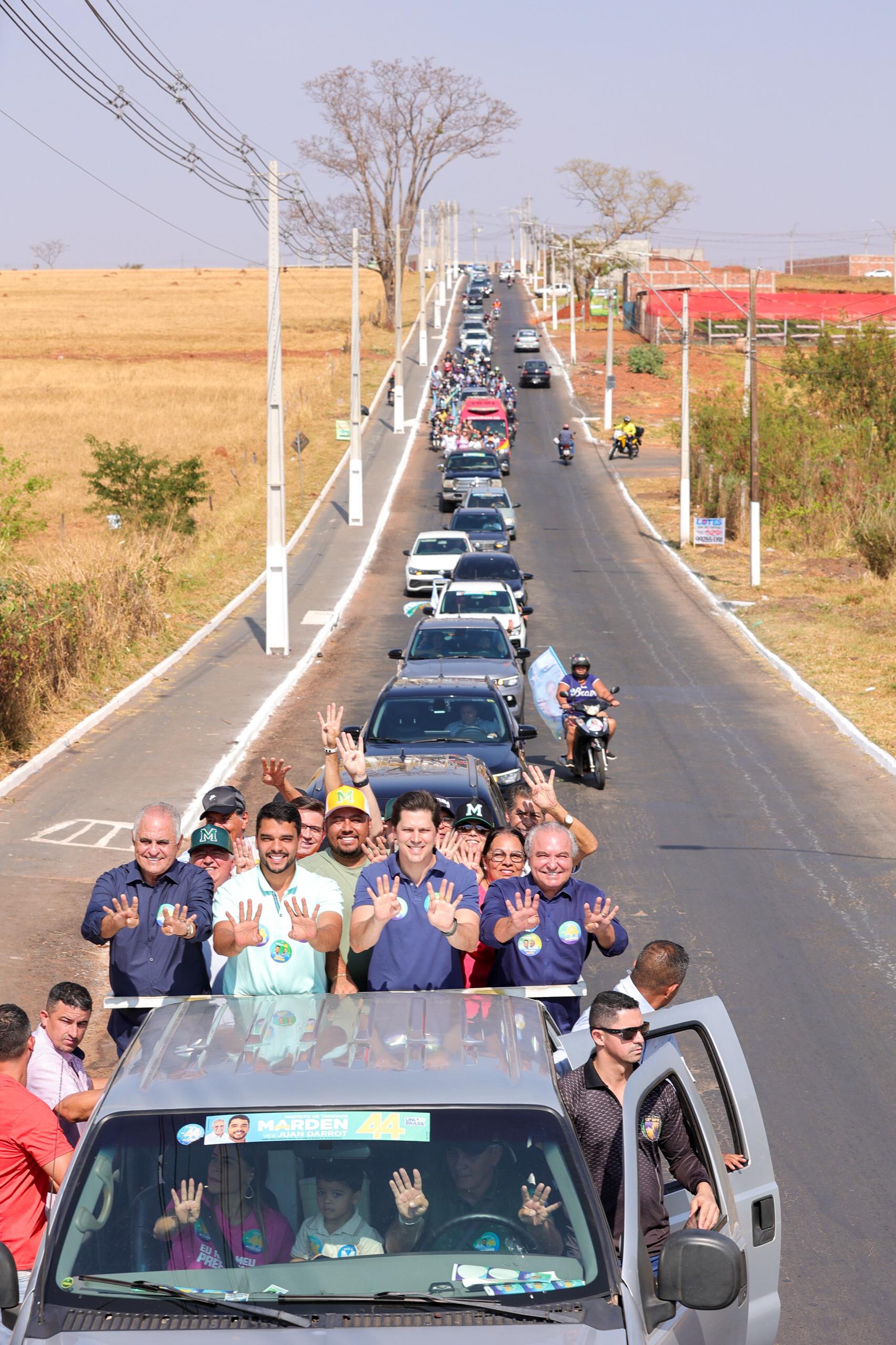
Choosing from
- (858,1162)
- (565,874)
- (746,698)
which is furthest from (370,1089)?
(746,698)

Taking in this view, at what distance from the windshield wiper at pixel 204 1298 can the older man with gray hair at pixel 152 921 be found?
9.16 ft

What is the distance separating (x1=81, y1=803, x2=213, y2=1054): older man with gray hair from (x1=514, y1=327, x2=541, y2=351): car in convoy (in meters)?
87.5

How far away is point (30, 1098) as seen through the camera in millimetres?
5289

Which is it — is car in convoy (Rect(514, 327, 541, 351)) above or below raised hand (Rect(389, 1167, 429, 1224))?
above

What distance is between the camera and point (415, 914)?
6.52 m

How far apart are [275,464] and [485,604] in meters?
4.31

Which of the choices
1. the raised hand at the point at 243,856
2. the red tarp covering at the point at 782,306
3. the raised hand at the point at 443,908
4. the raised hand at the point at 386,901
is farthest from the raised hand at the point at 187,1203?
the red tarp covering at the point at 782,306

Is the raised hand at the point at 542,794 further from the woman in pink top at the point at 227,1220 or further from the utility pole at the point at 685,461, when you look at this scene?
the utility pole at the point at 685,461

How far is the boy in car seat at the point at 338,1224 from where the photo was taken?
4004 millimetres

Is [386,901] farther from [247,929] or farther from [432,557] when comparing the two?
[432,557]

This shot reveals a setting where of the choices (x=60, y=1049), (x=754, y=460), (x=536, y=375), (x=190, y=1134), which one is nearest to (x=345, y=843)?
(x=60, y=1049)

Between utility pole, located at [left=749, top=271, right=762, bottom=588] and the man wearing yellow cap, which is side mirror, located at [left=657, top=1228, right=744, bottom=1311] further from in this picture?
utility pole, located at [left=749, top=271, right=762, bottom=588]

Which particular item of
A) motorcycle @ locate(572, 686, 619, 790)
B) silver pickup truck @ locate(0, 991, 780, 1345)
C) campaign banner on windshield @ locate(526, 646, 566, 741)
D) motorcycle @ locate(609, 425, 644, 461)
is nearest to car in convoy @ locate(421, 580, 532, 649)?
campaign banner on windshield @ locate(526, 646, 566, 741)

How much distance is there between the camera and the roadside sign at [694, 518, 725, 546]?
40719mm
